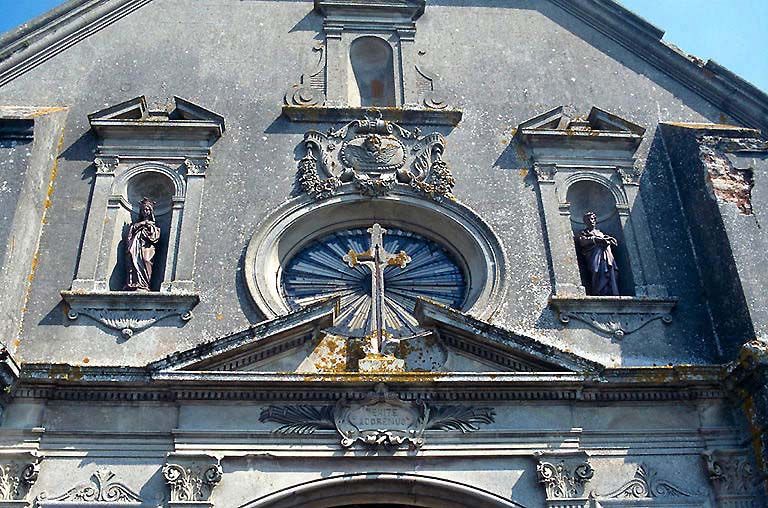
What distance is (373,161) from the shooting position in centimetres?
1086

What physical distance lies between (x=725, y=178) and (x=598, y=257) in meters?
1.72

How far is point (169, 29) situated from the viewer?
1206cm

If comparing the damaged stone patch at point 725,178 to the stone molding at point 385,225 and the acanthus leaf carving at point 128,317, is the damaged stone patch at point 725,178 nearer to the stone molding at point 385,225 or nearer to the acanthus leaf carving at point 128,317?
the stone molding at point 385,225

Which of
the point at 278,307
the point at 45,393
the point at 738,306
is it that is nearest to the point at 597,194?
the point at 738,306

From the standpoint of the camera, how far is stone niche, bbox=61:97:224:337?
31.3 ft

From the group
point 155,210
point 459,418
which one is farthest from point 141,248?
point 459,418

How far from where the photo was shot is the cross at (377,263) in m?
9.52

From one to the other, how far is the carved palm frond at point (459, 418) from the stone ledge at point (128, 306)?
2782mm

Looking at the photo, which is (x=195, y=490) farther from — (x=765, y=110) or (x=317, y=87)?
(x=765, y=110)

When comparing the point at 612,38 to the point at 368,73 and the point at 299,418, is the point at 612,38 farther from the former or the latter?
the point at 299,418

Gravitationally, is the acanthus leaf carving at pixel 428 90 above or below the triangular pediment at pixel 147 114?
above

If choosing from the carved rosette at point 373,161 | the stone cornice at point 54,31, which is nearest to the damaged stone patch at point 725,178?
the carved rosette at point 373,161

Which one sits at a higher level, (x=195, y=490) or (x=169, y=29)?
(x=169, y=29)

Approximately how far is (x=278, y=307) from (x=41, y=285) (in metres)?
2.52
